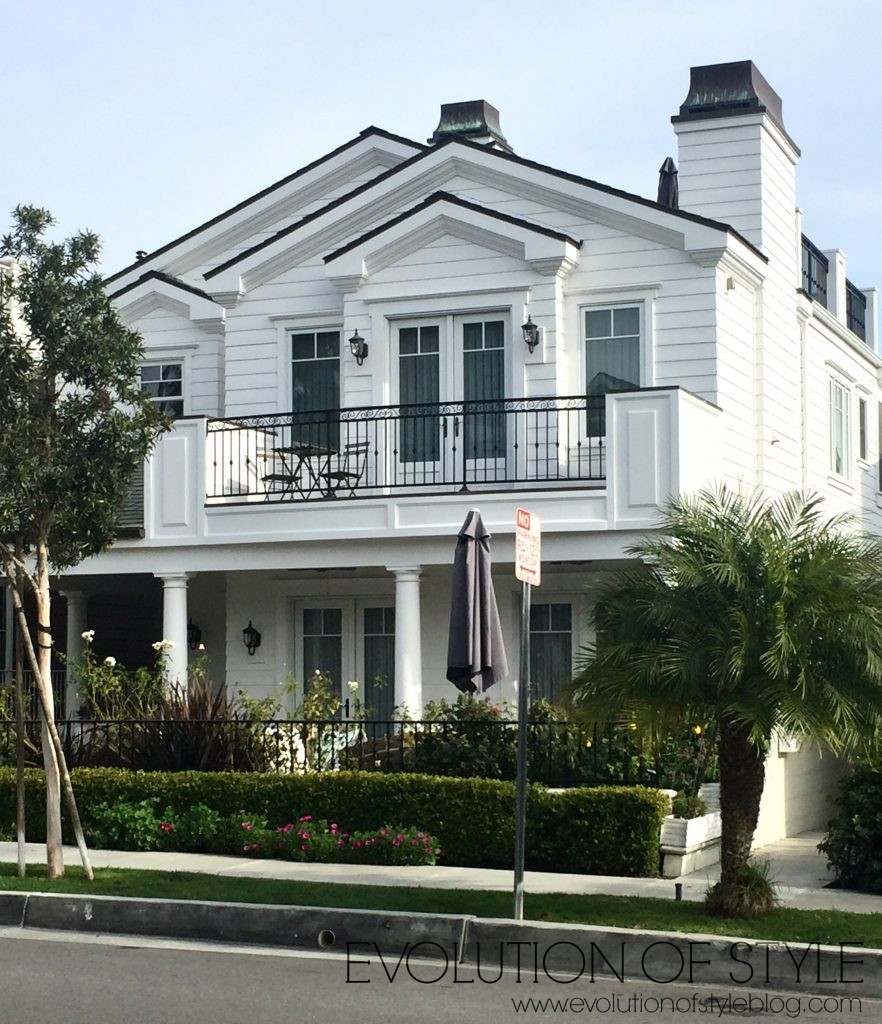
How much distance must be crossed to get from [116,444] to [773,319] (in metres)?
10.2

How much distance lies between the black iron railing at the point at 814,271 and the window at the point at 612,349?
14.4ft

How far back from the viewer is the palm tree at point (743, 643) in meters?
9.84

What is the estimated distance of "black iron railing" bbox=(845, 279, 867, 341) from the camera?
24.9 m

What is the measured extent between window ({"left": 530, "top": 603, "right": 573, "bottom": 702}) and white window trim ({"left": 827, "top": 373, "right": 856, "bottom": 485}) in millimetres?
5588

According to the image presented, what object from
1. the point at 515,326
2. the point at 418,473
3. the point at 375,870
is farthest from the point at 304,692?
the point at 375,870

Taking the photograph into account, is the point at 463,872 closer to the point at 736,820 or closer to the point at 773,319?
the point at 736,820

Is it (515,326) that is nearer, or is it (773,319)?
(515,326)

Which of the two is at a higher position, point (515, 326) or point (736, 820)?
point (515, 326)

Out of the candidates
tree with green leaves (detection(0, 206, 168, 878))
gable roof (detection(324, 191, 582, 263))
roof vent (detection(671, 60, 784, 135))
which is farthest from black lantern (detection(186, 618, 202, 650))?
roof vent (detection(671, 60, 784, 135))

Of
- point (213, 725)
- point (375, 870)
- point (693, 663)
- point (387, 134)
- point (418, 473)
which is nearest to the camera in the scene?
point (693, 663)

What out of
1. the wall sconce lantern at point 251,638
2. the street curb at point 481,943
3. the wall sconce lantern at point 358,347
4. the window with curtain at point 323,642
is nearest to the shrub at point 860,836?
the street curb at point 481,943

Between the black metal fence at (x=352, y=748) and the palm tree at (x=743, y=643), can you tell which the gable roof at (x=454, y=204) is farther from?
the palm tree at (x=743, y=643)

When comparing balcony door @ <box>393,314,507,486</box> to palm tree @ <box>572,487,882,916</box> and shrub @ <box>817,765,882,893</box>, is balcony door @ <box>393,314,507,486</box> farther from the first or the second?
palm tree @ <box>572,487,882,916</box>

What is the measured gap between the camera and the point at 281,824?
14164 mm
